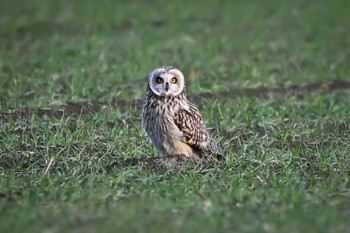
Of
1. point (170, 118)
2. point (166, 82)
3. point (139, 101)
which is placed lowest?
point (139, 101)

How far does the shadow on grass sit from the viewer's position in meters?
10.1

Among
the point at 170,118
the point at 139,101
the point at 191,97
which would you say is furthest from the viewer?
the point at 191,97

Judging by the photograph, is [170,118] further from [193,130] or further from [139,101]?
[139,101]

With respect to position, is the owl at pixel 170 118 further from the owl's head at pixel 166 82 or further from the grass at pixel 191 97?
the grass at pixel 191 97

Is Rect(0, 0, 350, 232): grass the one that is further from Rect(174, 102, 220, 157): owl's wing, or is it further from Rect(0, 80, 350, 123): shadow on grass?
Rect(174, 102, 220, 157): owl's wing

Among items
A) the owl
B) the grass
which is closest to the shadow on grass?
the grass

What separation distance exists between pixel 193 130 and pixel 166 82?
52 cm

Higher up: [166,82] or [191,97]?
[166,82]

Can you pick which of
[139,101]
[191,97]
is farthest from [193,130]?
[191,97]

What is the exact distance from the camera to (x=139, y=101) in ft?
36.1

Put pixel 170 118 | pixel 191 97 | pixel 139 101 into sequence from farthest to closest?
pixel 191 97 → pixel 139 101 → pixel 170 118

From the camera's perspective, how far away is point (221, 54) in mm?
14375

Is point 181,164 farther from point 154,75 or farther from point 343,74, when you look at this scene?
point 343,74

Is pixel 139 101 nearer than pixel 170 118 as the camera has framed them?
No
